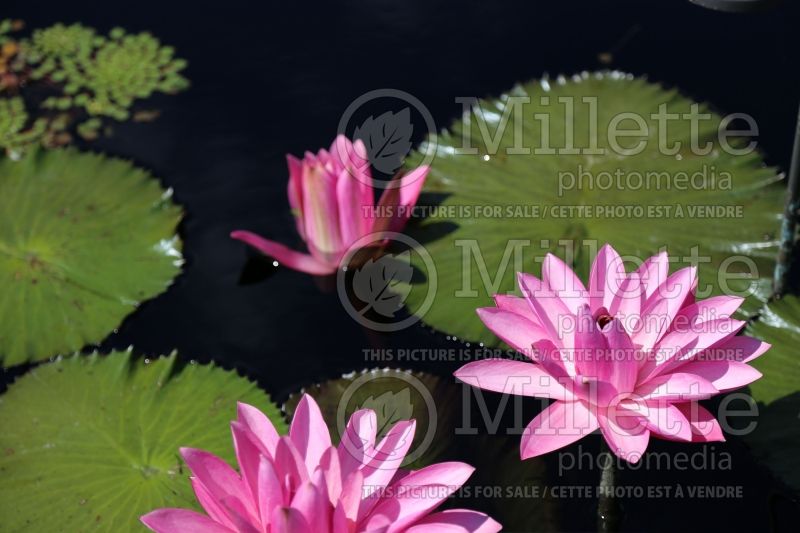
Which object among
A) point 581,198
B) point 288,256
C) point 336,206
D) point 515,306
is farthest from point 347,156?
point 515,306

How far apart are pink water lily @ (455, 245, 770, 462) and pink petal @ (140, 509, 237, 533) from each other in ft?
1.62

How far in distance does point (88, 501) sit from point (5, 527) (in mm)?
172

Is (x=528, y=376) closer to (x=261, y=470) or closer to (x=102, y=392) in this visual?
A: (x=261, y=470)

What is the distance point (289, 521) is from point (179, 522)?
0.22m

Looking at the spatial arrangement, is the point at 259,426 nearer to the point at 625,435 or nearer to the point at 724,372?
the point at 625,435

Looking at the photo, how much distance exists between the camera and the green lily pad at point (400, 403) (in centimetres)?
212

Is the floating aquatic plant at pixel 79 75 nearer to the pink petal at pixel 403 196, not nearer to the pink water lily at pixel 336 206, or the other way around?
the pink water lily at pixel 336 206

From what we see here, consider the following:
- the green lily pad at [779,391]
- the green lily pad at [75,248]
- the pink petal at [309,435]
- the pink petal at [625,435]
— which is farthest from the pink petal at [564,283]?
the green lily pad at [75,248]

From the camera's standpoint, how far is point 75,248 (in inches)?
103

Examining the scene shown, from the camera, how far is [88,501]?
78.8 inches

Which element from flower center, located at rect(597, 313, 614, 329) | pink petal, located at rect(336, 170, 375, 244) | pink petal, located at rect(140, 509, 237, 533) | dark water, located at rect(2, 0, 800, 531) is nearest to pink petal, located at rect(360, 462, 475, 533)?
pink petal, located at rect(140, 509, 237, 533)

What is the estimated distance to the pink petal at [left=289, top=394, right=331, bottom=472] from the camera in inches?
63.1

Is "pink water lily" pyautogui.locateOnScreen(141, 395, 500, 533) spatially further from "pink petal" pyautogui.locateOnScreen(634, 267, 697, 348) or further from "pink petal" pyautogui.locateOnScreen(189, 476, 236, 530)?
"pink petal" pyautogui.locateOnScreen(634, 267, 697, 348)

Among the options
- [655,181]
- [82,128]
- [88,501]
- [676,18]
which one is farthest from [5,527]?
[676,18]
